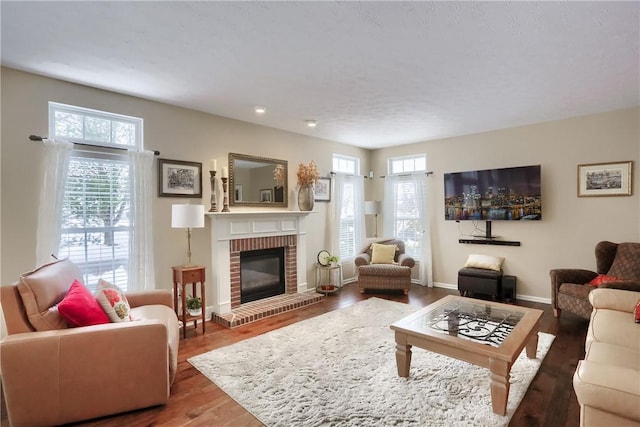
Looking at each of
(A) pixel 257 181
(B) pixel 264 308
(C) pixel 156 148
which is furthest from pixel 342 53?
(B) pixel 264 308

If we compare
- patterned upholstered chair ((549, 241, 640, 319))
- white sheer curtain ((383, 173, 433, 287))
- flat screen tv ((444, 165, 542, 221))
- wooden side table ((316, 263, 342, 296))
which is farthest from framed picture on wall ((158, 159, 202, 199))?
patterned upholstered chair ((549, 241, 640, 319))

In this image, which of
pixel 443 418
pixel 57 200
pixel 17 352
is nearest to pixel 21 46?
pixel 57 200

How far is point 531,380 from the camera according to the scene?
255cm

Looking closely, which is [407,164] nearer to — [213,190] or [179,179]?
[213,190]

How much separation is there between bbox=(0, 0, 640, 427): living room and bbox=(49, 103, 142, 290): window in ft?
0.47

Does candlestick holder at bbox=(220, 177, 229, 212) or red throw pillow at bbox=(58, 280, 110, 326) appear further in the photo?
candlestick holder at bbox=(220, 177, 229, 212)

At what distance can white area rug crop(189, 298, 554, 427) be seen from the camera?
2141 mm

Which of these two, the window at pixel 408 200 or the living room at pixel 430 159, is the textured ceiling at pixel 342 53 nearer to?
the living room at pixel 430 159

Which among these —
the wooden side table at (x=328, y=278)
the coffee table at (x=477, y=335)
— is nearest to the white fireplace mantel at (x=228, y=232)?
the wooden side table at (x=328, y=278)

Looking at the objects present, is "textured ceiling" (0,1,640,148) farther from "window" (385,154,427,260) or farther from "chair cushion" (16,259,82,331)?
"window" (385,154,427,260)

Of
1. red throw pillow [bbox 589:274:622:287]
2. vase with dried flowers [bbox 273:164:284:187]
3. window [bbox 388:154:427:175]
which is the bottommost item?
red throw pillow [bbox 589:274:622:287]

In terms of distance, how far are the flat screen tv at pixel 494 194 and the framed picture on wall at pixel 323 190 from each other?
2.01 m

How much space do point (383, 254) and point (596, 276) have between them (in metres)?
2.81

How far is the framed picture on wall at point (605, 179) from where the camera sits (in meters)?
4.11
